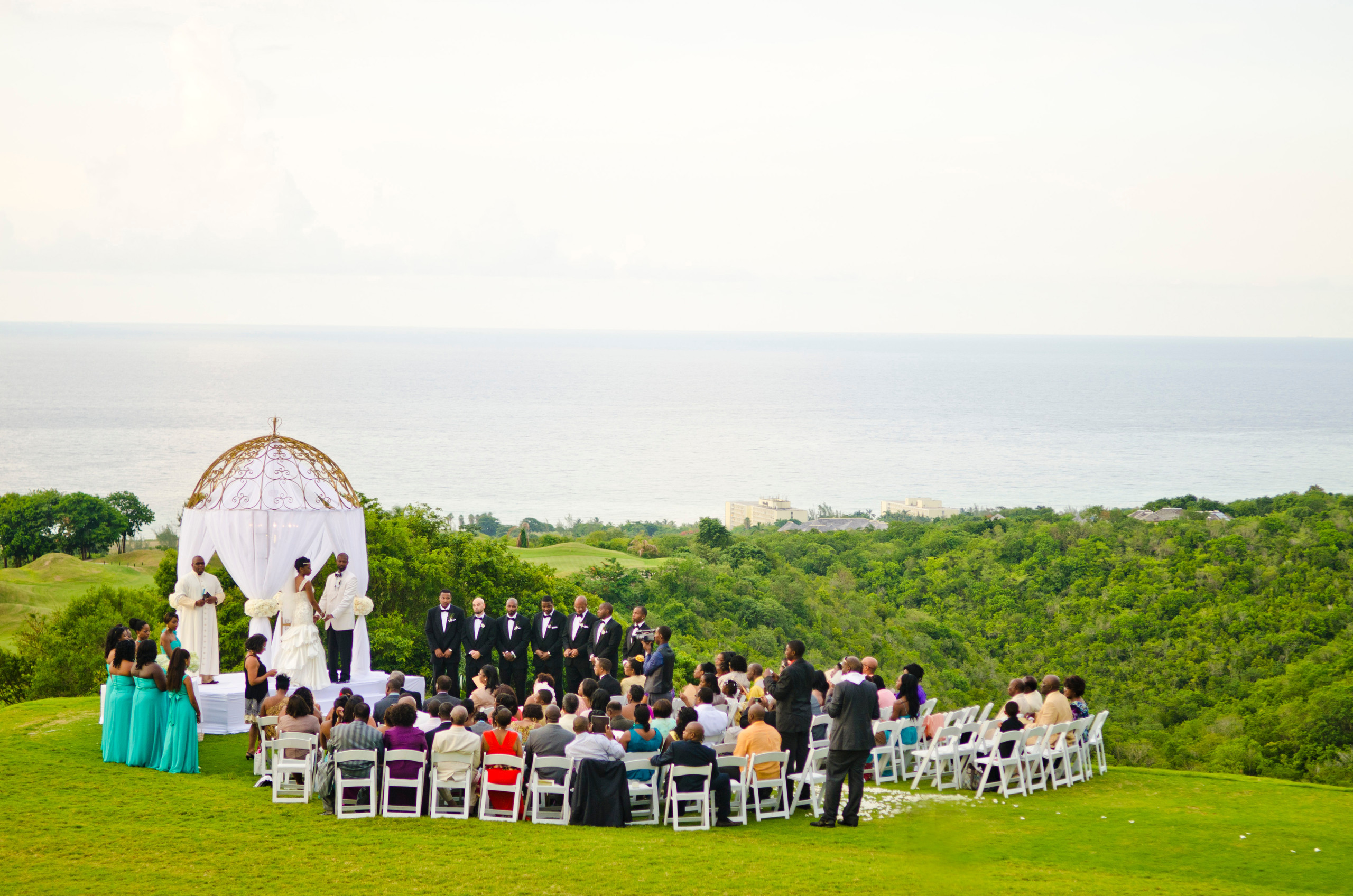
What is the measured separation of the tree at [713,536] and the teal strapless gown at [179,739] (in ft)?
104

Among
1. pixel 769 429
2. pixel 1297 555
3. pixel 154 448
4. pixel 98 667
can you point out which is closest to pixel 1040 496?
pixel 769 429

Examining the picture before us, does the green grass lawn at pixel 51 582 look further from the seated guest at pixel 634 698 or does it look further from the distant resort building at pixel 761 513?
the distant resort building at pixel 761 513

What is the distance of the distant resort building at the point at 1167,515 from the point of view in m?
43.6

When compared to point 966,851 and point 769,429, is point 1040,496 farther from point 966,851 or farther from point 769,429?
point 966,851

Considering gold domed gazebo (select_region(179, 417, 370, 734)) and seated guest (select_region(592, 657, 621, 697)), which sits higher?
gold domed gazebo (select_region(179, 417, 370, 734))

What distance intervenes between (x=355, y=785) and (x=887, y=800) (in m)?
4.51

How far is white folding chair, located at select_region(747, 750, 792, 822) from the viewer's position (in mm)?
9086

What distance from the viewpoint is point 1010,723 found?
10227 mm

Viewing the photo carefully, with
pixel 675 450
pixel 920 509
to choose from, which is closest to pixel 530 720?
pixel 920 509

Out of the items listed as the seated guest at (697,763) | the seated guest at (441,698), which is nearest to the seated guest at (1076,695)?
the seated guest at (697,763)

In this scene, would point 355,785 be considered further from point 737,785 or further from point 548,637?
point 548,637

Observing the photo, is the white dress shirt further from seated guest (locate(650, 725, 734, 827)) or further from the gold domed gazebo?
the gold domed gazebo

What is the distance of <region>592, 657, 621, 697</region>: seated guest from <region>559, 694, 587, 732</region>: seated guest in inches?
35.7

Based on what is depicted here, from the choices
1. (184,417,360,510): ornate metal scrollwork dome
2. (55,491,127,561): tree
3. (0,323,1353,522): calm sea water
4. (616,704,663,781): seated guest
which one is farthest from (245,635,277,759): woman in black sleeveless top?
(0,323,1353,522): calm sea water
